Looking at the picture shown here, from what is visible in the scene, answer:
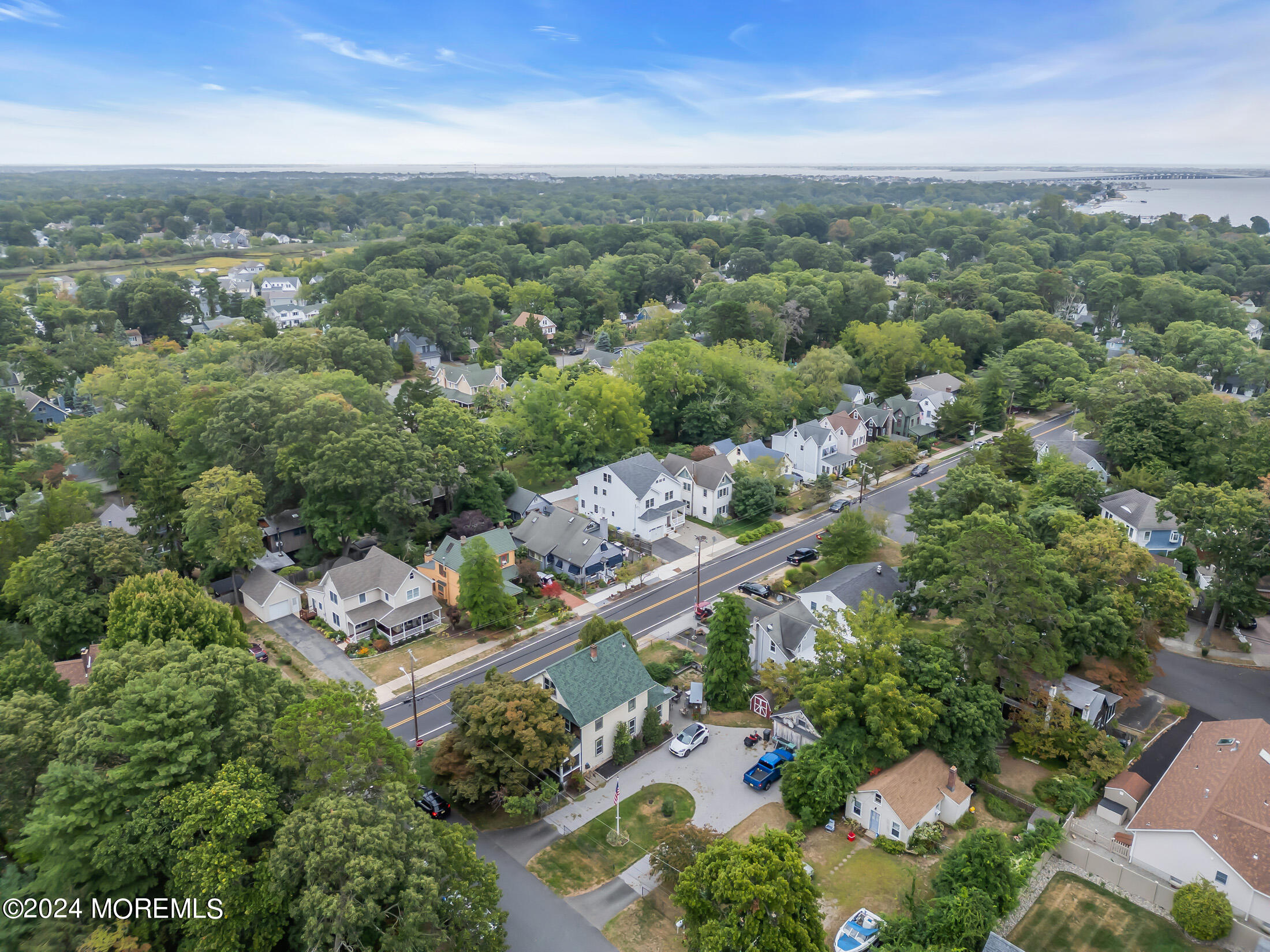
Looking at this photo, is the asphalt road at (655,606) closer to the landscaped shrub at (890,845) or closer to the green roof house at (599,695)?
the green roof house at (599,695)

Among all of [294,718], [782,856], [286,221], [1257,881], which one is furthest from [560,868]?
[286,221]

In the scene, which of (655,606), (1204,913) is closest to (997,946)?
(1204,913)

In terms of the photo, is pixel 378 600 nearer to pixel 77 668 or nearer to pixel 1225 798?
pixel 77 668

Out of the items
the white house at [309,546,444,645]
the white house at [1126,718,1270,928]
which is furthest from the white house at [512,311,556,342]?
the white house at [1126,718,1270,928]

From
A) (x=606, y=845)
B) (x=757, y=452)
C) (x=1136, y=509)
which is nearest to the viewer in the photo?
(x=606, y=845)

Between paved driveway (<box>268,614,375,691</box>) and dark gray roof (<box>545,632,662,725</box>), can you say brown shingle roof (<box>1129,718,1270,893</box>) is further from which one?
paved driveway (<box>268,614,375,691</box>)

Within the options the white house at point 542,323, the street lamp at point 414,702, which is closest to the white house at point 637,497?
the street lamp at point 414,702
